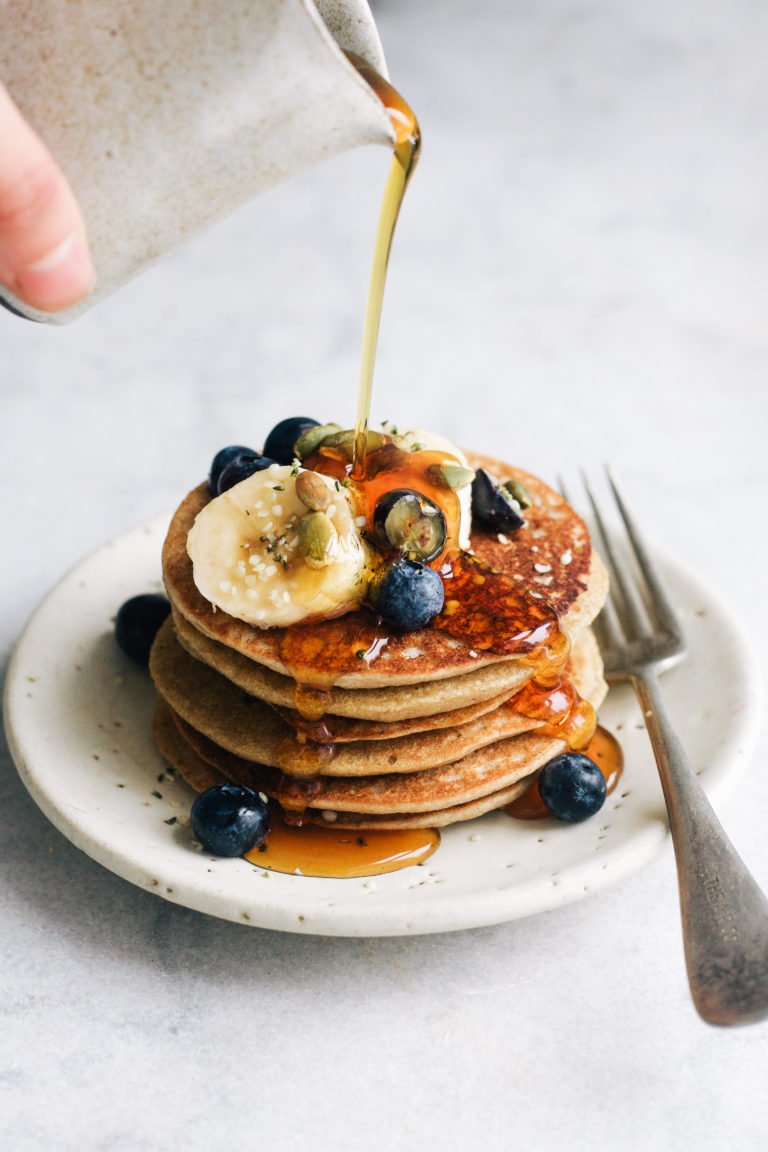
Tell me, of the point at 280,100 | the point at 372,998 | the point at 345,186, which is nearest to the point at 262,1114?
the point at 372,998

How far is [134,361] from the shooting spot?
4.05m

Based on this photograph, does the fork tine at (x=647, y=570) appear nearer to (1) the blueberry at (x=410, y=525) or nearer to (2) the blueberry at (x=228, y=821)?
(1) the blueberry at (x=410, y=525)

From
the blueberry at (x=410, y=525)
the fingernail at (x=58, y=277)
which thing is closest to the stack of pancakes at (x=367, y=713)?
the blueberry at (x=410, y=525)

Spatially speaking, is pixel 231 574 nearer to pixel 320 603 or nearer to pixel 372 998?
pixel 320 603

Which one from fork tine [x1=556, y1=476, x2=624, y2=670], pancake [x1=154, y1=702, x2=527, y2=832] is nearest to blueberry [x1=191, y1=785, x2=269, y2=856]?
pancake [x1=154, y1=702, x2=527, y2=832]

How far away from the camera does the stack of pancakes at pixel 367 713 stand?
2.06m

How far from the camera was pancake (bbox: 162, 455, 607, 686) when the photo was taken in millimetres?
2039

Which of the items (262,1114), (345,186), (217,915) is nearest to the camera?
(262,1114)

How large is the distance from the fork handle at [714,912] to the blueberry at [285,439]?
0.95 meters

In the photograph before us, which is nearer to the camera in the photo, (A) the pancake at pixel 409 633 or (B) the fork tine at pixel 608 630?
(A) the pancake at pixel 409 633

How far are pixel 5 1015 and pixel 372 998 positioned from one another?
0.59m

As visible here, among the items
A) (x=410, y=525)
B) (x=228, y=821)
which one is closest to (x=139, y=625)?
(x=228, y=821)

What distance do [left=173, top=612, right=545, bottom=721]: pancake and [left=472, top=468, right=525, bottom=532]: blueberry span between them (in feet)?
1.16

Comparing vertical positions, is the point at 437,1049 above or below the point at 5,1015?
below
